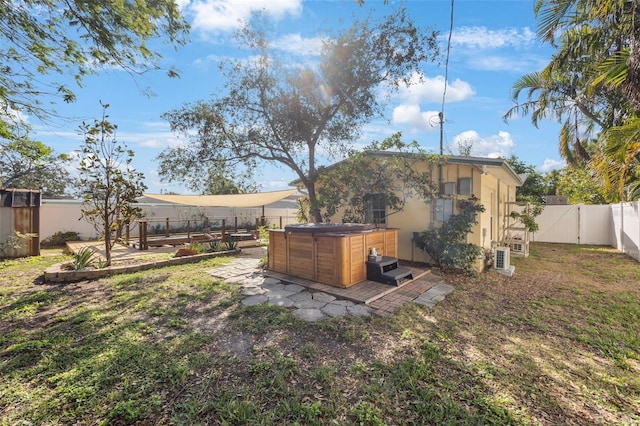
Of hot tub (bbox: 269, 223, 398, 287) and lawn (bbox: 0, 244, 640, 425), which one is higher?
hot tub (bbox: 269, 223, 398, 287)

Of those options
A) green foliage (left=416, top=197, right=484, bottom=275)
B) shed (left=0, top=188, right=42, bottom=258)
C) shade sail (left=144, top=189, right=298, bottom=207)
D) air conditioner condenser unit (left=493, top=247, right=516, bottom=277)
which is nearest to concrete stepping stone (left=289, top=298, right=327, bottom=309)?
green foliage (left=416, top=197, right=484, bottom=275)

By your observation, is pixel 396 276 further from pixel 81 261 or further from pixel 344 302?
pixel 81 261

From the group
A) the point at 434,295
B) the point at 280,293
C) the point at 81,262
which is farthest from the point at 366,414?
the point at 81,262

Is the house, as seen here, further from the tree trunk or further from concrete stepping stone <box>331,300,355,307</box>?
concrete stepping stone <box>331,300,355,307</box>

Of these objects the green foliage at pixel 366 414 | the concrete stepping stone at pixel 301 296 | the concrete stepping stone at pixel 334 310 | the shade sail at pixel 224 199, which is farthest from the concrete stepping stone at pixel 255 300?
the shade sail at pixel 224 199

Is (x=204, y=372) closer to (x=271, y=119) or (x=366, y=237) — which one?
(x=366, y=237)

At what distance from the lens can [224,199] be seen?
13.1 m

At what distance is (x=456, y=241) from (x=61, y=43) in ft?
31.7

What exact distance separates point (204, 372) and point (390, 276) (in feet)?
13.8

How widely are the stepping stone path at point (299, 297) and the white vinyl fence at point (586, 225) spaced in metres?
10.8

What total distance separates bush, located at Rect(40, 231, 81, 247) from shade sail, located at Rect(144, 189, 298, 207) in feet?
17.1

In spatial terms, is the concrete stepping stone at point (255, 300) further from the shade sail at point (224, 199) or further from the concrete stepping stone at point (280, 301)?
the shade sail at point (224, 199)

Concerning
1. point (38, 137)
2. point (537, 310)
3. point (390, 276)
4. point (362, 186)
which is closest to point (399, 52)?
point (362, 186)

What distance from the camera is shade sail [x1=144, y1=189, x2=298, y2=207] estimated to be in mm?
11648
